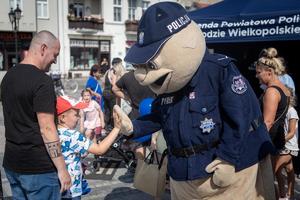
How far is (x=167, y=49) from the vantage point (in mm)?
2459

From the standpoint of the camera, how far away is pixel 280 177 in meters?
4.38

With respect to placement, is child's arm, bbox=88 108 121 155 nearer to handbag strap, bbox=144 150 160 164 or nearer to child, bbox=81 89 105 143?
handbag strap, bbox=144 150 160 164

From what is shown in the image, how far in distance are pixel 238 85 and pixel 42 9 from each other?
29.0 meters

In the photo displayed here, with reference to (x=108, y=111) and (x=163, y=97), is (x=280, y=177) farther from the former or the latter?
(x=108, y=111)

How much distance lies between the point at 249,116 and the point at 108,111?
5338mm

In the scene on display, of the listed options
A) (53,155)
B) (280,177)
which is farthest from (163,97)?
(280,177)

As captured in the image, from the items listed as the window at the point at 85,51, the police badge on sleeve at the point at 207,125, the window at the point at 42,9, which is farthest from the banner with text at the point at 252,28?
the window at the point at 85,51

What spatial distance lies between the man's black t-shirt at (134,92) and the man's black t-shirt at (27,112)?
243 centimetres

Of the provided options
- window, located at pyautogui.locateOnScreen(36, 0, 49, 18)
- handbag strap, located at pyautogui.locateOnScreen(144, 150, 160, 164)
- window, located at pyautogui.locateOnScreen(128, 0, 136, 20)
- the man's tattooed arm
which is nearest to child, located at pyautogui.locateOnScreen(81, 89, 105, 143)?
handbag strap, located at pyautogui.locateOnScreen(144, 150, 160, 164)

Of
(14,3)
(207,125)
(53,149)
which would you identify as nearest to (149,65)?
(207,125)

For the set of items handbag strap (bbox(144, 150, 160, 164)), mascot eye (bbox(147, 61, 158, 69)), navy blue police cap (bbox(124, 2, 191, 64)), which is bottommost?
handbag strap (bbox(144, 150, 160, 164))

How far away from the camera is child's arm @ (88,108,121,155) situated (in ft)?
9.44

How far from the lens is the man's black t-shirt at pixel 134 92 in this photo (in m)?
5.24

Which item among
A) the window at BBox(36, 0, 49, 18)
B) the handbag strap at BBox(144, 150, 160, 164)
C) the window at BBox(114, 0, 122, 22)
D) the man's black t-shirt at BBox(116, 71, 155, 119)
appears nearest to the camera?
the handbag strap at BBox(144, 150, 160, 164)
